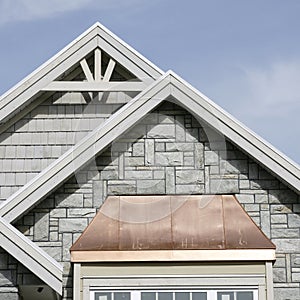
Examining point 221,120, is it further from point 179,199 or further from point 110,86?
point 110,86

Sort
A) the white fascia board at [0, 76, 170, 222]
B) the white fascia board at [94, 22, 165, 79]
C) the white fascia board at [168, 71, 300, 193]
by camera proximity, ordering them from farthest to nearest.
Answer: the white fascia board at [94, 22, 165, 79], the white fascia board at [168, 71, 300, 193], the white fascia board at [0, 76, 170, 222]

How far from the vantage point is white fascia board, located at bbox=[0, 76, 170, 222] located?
10625 mm

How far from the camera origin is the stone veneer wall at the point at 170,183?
1091 centimetres

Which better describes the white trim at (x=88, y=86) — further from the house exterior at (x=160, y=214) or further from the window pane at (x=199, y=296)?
the window pane at (x=199, y=296)

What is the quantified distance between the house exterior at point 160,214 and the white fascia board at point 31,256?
12mm

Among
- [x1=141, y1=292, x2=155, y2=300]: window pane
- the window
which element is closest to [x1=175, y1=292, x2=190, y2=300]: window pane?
the window

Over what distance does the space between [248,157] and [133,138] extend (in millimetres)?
1532

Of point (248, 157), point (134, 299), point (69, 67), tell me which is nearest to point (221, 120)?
point (248, 157)

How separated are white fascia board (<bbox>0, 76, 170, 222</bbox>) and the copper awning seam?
0.70 metres

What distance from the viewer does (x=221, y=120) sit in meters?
10.9

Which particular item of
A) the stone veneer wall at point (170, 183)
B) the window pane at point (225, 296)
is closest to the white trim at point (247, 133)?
the stone veneer wall at point (170, 183)

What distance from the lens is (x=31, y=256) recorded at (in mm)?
10258

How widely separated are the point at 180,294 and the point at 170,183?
1543 millimetres

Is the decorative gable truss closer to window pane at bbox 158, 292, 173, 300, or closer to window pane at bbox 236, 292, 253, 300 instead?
window pane at bbox 158, 292, 173, 300
